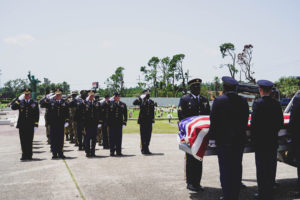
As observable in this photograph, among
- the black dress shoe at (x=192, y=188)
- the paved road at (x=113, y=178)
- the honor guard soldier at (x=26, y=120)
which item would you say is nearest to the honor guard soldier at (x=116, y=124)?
the paved road at (x=113, y=178)

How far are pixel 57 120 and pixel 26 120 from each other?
0.79 m

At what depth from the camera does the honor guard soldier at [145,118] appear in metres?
8.88

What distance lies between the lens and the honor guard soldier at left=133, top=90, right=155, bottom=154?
29.1ft

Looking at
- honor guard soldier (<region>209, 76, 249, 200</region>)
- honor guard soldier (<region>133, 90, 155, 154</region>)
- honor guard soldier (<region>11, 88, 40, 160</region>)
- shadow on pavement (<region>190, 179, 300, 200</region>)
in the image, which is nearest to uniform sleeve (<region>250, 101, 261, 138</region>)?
honor guard soldier (<region>209, 76, 249, 200</region>)

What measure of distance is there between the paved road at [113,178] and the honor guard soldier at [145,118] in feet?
1.62

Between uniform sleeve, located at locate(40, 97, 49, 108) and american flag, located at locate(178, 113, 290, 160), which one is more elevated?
uniform sleeve, located at locate(40, 97, 49, 108)

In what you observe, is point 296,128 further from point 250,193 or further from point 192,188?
point 192,188

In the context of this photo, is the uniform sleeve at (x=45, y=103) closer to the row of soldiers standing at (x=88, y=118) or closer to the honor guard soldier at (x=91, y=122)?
the row of soldiers standing at (x=88, y=118)

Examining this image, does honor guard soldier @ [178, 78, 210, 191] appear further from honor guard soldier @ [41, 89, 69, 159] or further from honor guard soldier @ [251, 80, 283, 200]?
honor guard soldier @ [41, 89, 69, 159]

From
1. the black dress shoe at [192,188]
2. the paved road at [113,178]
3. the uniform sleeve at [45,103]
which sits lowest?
the paved road at [113,178]

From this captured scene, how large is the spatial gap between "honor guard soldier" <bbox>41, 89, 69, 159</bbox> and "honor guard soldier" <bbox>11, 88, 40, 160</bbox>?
1.35 feet

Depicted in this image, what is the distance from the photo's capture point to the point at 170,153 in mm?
8961

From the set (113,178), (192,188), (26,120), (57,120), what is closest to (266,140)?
(192,188)

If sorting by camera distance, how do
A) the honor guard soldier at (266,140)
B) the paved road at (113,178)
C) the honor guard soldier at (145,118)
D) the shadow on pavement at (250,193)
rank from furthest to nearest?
the honor guard soldier at (145,118) → the paved road at (113,178) → the shadow on pavement at (250,193) → the honor guard soldier at (266,140)
